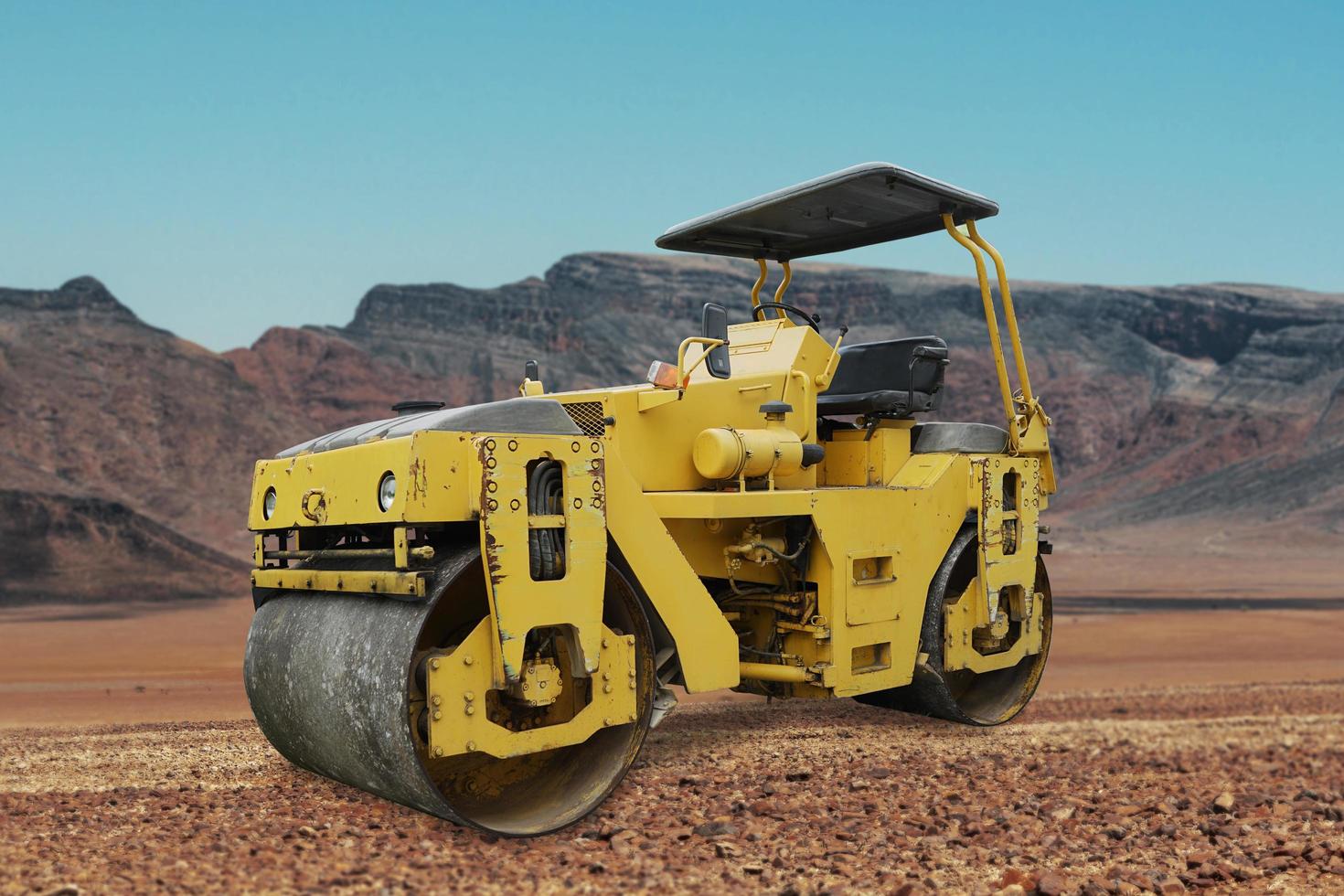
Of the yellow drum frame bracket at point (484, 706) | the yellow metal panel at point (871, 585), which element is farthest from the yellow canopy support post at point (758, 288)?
the yellow drum frame bracket at point (484, 706)

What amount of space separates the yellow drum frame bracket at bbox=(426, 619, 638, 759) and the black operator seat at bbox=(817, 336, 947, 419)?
2.84 metres

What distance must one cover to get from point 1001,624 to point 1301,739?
2327 millimetres

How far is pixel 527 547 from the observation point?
14.9 ft

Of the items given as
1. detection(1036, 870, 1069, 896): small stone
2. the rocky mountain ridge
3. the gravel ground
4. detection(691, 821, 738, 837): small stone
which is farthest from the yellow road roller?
the rocky mountain ridge

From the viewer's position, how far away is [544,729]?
4.66 m

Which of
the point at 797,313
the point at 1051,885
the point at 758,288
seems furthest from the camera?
the point at 758,288

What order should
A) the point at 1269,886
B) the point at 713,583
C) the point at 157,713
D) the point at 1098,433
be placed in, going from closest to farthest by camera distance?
the point at 1269,886 → the point at 713,583 → the point at 157,713 → the point at 1098,433

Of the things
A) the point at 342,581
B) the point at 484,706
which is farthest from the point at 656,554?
the point at 342,581

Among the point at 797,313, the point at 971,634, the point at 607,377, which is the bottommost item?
the point at 971,634

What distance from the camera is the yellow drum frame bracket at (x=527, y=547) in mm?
4469

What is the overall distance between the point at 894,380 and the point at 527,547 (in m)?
3.51

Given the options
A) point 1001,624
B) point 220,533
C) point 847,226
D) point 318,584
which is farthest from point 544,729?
point 220,533

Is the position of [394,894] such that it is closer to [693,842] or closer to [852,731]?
[693,842]

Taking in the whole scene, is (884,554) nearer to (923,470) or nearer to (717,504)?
(923,470)
